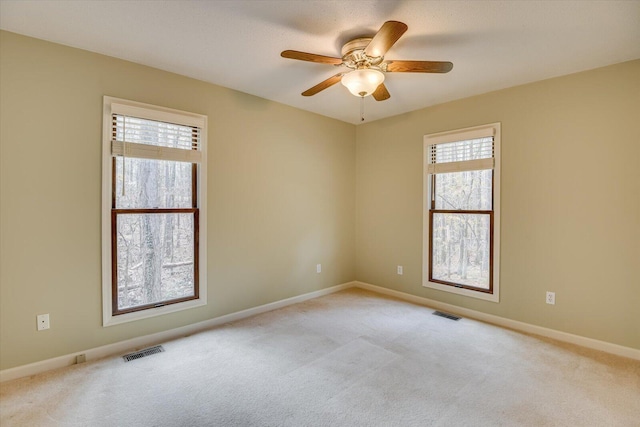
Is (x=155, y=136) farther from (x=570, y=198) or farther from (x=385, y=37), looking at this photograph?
(x=570, y=198)

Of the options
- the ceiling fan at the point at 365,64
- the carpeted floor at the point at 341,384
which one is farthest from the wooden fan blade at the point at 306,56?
the carpeted floor at the point at 341,384

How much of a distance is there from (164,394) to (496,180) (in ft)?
11.9

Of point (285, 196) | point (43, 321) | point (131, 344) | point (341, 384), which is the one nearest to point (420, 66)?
point (285, 196)

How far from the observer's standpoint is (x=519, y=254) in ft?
10.7

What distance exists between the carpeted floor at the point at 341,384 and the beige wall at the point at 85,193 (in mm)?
358

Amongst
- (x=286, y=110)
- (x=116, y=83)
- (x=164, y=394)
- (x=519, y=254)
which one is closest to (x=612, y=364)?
(x=519, y=254)

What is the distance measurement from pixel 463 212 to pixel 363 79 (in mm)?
2179

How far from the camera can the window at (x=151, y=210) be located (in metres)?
2.68

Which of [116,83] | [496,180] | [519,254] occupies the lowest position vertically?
[519,254]

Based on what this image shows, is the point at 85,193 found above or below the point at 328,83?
below

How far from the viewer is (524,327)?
3.21 meters

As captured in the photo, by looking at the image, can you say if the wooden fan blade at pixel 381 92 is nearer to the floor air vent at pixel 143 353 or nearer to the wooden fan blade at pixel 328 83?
the wooden fan blade at pixel 328 83

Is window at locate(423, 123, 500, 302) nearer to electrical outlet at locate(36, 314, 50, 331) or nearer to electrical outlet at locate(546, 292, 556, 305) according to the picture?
electrical outlet at locate(546, 292, 556, 305)

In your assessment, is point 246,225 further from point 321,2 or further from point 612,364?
point 612,364
